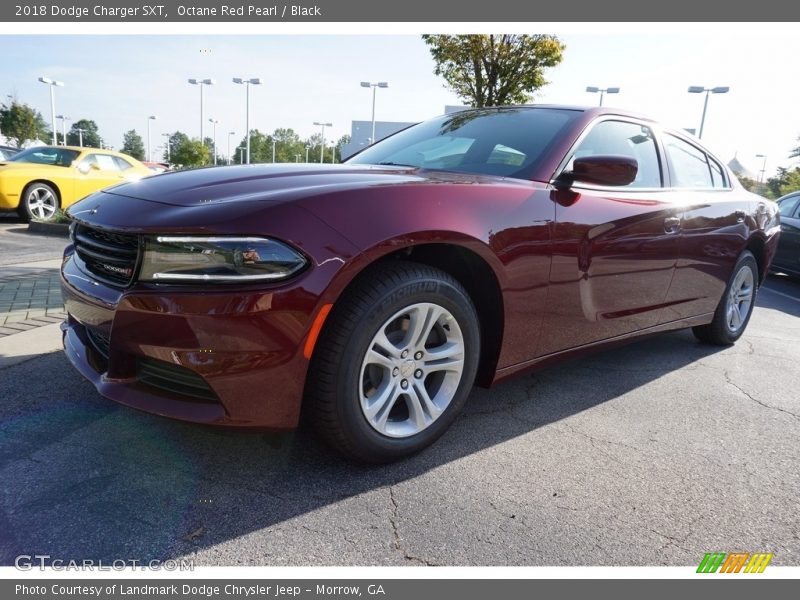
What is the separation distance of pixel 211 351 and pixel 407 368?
2.44ft

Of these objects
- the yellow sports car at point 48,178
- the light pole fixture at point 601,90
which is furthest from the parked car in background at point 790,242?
the light pole fixture at point 601,90

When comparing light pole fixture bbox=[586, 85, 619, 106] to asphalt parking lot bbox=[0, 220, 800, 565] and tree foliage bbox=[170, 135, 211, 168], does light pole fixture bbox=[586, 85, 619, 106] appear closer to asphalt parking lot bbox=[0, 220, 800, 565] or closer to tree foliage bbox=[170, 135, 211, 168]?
asphalt parking lot bbox=[0, 220, 800, 565]

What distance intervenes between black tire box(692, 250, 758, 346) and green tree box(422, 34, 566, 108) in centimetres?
1075

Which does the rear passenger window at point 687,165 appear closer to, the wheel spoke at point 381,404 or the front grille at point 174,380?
the wheel spoke at point 381,404

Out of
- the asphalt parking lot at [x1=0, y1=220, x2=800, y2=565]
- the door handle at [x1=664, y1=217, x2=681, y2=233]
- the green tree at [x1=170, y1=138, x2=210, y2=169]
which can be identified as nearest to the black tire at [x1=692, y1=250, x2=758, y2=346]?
the door handle at [x1=664, y1=217, x2=681, y2=233]

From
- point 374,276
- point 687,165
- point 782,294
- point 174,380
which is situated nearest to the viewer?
point 174,380

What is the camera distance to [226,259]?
1.78 m

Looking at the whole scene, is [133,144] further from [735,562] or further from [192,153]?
[735,562]

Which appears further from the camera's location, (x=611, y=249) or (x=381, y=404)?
(x=611, y=249)

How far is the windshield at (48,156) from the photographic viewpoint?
365 inches

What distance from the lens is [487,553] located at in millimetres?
1757

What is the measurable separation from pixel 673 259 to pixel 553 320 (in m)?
1.12

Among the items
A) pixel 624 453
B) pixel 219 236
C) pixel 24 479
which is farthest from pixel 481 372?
pixel 24 479

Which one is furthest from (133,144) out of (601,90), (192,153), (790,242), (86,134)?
(790,242)
